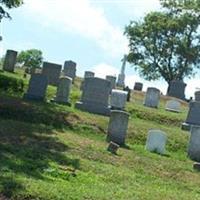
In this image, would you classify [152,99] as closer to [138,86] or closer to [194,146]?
[194,146]

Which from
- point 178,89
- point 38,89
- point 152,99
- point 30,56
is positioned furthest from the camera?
point 30,56

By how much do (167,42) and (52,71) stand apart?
23.4 metres

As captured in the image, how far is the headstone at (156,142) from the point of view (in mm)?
19922

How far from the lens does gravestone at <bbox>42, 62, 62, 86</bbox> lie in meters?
30.0

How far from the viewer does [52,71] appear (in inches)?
1193

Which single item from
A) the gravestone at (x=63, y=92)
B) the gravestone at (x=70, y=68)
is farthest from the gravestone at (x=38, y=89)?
the gravestone at (x=70, y=68)

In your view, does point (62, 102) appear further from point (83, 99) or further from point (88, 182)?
point (88, 182)

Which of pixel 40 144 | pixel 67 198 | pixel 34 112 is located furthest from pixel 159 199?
pixel 34 112

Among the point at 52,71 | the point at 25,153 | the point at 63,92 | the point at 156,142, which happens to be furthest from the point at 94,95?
the point at 25,153

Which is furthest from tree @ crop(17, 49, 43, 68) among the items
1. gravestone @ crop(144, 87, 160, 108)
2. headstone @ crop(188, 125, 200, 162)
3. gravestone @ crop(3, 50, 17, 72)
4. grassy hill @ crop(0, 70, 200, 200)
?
headstone @ crop(188, 125, 200, 162)

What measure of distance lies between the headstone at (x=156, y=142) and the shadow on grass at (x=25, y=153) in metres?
3.29

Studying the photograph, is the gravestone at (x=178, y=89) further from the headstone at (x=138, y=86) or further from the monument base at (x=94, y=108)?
the monument base at (x=94, y=108)

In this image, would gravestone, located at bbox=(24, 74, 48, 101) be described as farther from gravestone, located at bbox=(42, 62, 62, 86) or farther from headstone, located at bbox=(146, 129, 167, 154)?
headstone, located at bbox=(146, 129, 167, 154)

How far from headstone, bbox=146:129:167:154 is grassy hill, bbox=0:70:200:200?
28 cm
